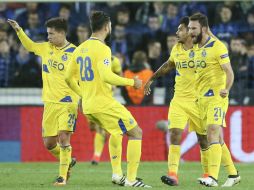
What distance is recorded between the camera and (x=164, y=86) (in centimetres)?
1836

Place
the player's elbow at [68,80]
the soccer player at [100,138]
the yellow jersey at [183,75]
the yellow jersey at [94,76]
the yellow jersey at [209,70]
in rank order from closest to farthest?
the yellow jersey at [94,76] → the yellow jersey at [209,70] → the player's elbow at [68,80] → the yellow jersey at [183,75] → the soccer player at [100,138]

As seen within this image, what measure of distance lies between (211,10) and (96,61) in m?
8.73

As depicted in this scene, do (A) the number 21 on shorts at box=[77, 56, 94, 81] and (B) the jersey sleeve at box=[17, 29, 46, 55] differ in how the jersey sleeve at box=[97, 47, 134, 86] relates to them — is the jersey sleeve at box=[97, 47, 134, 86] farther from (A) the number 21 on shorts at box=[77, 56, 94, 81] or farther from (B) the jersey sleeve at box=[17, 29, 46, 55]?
(B) the jersey sleeve at box=[17, 29, 46, 55]

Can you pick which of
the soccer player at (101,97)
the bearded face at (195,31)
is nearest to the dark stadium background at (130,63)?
the bearded face at (195,31)

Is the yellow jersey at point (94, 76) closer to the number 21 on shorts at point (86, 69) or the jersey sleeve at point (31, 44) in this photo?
the number 21 on shorts at point (86, 69)

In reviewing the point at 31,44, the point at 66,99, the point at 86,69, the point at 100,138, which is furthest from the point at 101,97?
the point at 100,138

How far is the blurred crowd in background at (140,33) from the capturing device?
1817 cm

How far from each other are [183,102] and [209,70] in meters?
0.82

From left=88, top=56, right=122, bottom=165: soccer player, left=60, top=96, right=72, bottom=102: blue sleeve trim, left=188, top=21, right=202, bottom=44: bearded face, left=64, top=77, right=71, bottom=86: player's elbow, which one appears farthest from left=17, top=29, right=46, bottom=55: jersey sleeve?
left=88, top=56, right=122, bottom=165: soccer player

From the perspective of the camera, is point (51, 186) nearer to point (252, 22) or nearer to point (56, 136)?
point (56, 136)

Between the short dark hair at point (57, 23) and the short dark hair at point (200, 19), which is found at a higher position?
the short dark hair at point (200, 19)

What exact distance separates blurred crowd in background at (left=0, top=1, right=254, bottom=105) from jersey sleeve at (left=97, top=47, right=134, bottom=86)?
6.98m

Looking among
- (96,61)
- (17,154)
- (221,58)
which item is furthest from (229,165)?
(17,154)

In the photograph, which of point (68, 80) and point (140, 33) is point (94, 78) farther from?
point (140, 33)
